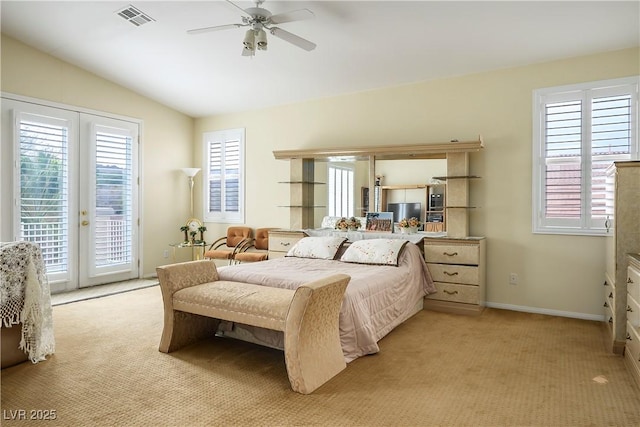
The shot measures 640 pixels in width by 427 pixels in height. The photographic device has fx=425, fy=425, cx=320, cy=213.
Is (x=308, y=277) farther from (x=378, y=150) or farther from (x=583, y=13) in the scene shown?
(x=583, y=13)

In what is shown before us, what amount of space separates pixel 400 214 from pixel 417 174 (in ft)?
1.74

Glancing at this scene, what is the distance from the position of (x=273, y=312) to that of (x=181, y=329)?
1073 millimetres

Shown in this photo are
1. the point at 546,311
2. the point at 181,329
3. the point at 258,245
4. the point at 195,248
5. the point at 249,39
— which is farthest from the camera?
the point at 195,248

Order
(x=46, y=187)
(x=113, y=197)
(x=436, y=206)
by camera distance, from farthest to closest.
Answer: (x=113, y=197) < (x=46, y=187) < (x=436, y=206)

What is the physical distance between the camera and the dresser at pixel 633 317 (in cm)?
278

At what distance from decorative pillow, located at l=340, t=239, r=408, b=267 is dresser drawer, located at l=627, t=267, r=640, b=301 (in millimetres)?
1910

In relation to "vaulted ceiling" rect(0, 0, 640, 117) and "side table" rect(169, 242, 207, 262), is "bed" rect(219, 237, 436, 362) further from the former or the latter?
"side table" rect(169, 242, 207, 262)

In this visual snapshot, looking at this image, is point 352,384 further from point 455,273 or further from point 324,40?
point 324,40

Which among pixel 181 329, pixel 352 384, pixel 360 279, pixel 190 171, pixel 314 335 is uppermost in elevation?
pixel 190 171

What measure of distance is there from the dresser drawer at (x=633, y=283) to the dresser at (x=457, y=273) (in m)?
1.55

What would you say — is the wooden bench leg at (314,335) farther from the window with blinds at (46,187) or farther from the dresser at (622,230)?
the window with blinds at (46,187)

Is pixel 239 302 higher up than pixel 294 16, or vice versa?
pixel 294 16

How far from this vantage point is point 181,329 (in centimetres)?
342

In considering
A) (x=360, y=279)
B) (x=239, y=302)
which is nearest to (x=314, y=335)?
(x=239, y=302)
